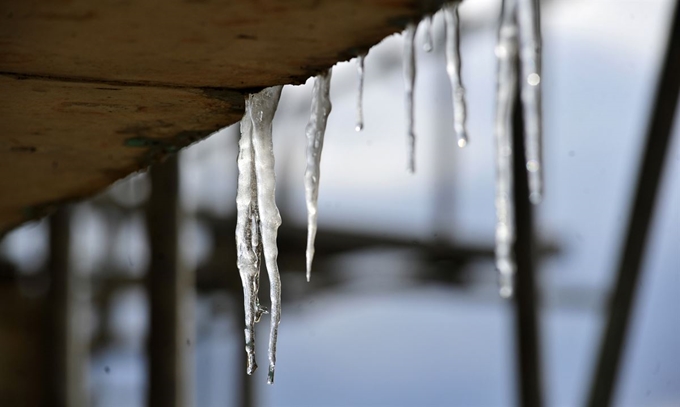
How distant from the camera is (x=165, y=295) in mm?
3480

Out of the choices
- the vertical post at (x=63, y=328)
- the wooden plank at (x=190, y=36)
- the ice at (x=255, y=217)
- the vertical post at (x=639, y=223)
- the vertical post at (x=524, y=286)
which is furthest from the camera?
the vertical post at (x=63, y=328)

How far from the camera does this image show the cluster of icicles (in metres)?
1.07

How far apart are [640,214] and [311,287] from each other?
324 centimetres

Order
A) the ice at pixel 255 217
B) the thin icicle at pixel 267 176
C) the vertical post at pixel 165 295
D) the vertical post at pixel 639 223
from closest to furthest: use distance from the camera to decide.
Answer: the thin icicle at pixel 267 176 < the ice at pixel 255 217 < the vertical post at pixel 639 223 < the vertical post at pixel 165 295

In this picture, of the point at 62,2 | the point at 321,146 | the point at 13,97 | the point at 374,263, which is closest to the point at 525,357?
the point at 374,263

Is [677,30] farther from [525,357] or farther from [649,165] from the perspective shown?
[525,357]

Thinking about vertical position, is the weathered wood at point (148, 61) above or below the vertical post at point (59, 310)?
above

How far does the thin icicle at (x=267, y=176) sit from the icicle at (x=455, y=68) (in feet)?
0.78

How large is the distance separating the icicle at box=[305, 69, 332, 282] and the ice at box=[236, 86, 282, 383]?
61 millimetres

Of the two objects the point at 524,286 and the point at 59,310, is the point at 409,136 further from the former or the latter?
the point at 59,310

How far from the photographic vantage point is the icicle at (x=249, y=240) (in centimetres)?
147

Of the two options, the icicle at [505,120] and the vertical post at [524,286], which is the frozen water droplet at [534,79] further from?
the vertical post at [524,286]

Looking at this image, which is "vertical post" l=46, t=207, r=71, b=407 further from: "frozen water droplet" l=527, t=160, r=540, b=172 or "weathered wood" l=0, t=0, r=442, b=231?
"frozen water droplet" l=527, t=160, r=540, b=172

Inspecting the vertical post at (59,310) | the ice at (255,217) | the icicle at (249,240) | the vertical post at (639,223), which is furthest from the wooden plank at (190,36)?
the vertical post at (59,310)
